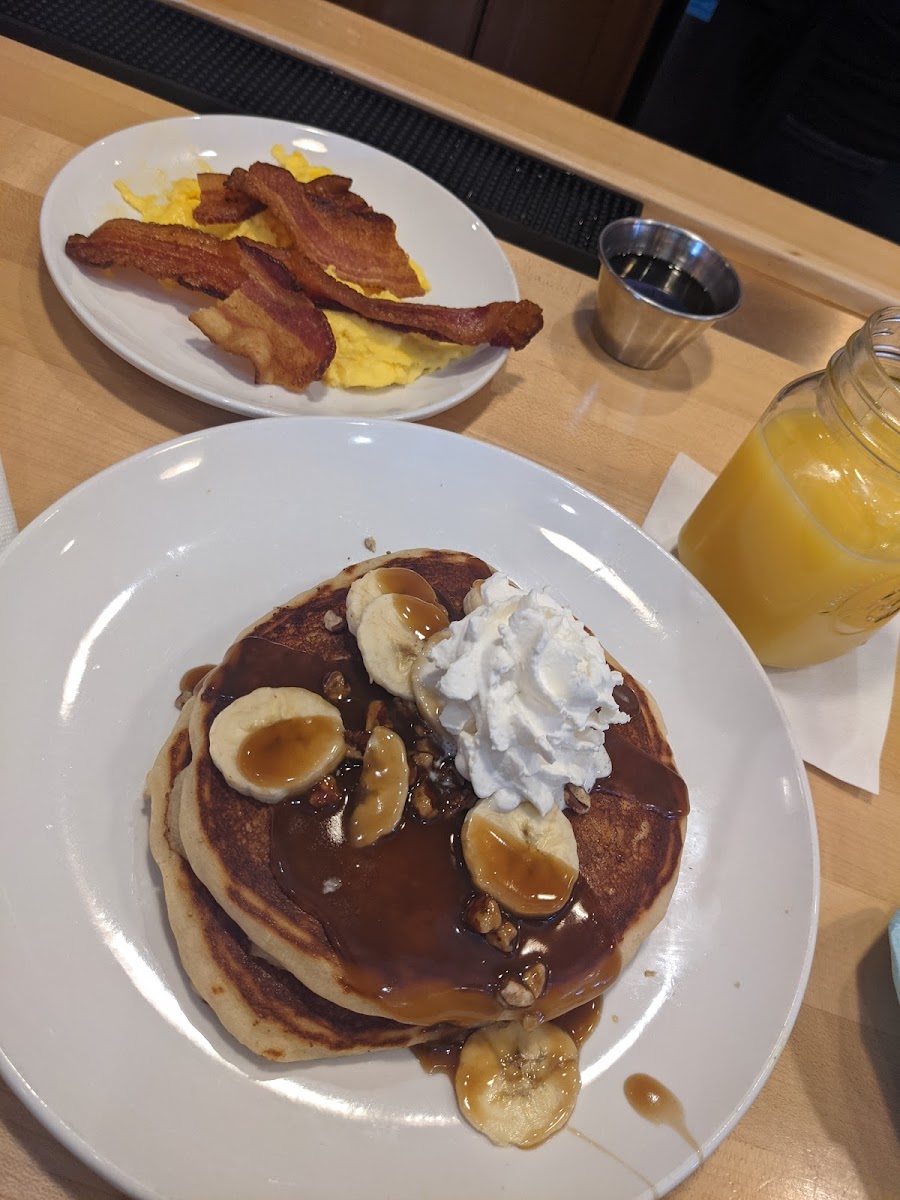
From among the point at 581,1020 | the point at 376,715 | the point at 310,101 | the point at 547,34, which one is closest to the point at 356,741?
the point at 376,715

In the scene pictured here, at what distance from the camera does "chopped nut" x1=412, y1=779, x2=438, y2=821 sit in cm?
104

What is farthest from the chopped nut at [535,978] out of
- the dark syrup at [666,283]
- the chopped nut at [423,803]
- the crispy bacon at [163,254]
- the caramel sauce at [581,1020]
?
the dark syrup at [666,283]

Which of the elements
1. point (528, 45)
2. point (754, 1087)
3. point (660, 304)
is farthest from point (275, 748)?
point (528, 45)

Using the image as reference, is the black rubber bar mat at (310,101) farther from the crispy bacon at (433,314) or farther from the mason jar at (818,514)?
the mason jar at (818,514)

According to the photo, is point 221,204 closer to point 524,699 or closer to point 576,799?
point 524,699

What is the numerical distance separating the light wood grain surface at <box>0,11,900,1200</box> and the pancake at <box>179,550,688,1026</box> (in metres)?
0.30

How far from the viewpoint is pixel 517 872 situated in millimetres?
1023

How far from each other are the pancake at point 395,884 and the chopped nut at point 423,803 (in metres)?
0.01

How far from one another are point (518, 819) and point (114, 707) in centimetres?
59

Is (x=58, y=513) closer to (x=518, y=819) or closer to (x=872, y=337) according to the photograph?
(x=518, y=819)

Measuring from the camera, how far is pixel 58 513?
1173 mm

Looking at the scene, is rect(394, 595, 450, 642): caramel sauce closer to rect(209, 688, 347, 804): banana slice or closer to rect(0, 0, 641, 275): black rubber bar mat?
rect(209, 688, 347, 804): banana slice

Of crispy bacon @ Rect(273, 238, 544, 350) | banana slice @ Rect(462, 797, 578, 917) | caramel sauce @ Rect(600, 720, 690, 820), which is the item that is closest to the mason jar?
caramel sauce @ Rect(600, 720, 690, 820)

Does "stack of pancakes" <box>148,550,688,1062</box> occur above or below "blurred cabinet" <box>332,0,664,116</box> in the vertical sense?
below
